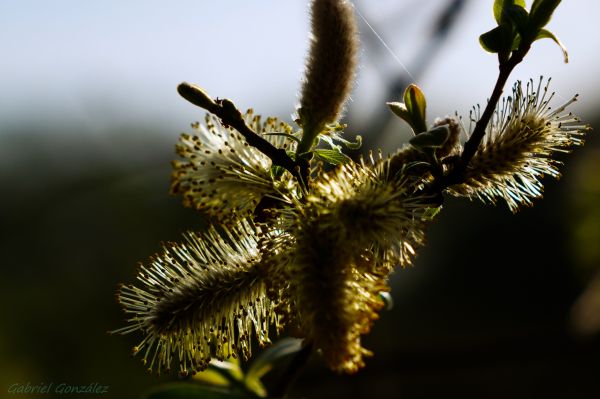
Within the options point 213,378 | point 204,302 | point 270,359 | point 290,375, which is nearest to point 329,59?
point 204,302

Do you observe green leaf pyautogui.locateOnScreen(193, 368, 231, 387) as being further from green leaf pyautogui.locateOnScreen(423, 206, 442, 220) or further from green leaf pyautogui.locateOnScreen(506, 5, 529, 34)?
green leaf pyautogui.locateOnScreen(506, 5, 529, 34)

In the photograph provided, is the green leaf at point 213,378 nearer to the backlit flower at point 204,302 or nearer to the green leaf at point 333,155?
the backlit flower at point 204,302

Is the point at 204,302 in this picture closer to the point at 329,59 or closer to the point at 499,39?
the point at 329,59

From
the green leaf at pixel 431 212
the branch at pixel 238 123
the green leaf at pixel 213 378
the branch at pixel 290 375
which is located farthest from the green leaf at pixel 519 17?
the green leaf at pixel 213 378

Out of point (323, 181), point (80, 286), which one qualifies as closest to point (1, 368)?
point (80, 286)

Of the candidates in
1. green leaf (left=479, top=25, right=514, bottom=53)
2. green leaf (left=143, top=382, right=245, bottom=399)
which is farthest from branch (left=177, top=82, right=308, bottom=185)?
green leaf (left=143, top=382, right=245, bottom=399)

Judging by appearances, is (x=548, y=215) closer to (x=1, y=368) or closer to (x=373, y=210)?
(x=1, y=368)
